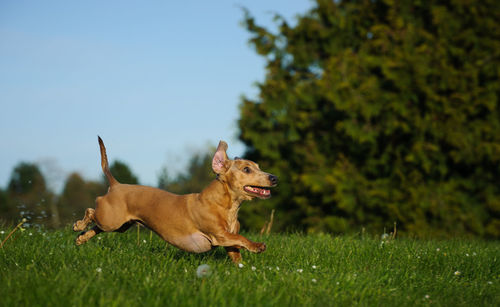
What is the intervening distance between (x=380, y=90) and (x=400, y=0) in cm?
335

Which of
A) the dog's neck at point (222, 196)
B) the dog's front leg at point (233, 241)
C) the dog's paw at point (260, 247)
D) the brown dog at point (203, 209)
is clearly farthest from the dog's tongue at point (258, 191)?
the dog's paw at point (260, 247)

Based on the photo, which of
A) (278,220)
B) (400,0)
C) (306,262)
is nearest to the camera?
(306,262)

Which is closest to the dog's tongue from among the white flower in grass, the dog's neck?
the dog's neck

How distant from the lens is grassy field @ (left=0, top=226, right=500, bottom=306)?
347 centimetres

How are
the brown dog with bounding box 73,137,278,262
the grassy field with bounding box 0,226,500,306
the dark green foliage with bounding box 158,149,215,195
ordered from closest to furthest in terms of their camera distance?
the grassy field with bounding box 0,226,500,306, the brown dog with bounding box 73,137,278,262, the dark green foliage with bounding box 158,149,215,195

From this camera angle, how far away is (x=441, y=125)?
1334 cm

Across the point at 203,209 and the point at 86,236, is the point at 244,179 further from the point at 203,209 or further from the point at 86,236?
the point at 86,236

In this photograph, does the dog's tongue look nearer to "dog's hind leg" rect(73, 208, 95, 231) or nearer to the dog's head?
the dog's head

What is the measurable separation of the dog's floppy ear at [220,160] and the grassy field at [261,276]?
1.01 meters

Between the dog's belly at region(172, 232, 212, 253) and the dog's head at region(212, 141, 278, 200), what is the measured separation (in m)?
0.61

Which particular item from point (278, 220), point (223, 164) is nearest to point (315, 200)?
point (278, 220)

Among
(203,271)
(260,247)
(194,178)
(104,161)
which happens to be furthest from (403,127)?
(194,178)

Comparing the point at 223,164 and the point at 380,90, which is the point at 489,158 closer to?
the point at 380,90

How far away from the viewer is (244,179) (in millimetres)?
4996
